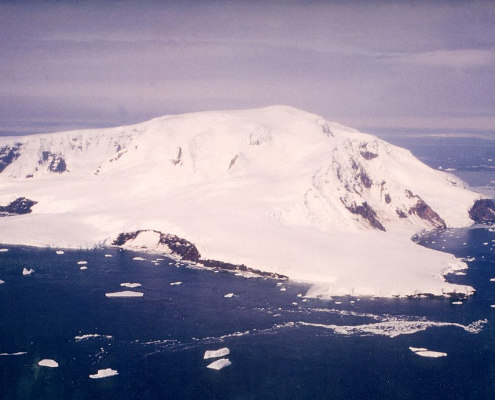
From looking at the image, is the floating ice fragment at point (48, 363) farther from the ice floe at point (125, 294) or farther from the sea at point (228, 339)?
the ice floe at point (125, 294)

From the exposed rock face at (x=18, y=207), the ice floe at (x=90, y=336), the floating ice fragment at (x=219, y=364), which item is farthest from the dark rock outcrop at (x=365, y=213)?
the exposed rock face at (x=18, y=207)

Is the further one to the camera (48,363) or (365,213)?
(365,213)

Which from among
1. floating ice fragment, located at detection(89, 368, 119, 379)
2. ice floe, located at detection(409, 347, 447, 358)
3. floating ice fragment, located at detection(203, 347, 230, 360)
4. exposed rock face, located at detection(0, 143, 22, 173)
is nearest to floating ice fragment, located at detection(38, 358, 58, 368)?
floating ice fragment, located at detection(89, 368, 119, 379)

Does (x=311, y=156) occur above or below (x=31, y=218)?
above

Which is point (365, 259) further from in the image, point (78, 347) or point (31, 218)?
point (31, 218)

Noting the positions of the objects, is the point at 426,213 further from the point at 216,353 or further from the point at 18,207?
the point at 18,207

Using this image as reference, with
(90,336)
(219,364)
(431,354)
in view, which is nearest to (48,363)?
(90,336)

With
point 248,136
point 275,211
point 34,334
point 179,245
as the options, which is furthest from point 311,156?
point 34,334

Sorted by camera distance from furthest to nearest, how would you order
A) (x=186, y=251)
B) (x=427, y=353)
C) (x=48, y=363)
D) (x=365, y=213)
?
1. (x=365, y=213)
2. (x=186, y=251)
3. (x=427, y=353)
4. (x=48, y=363)
